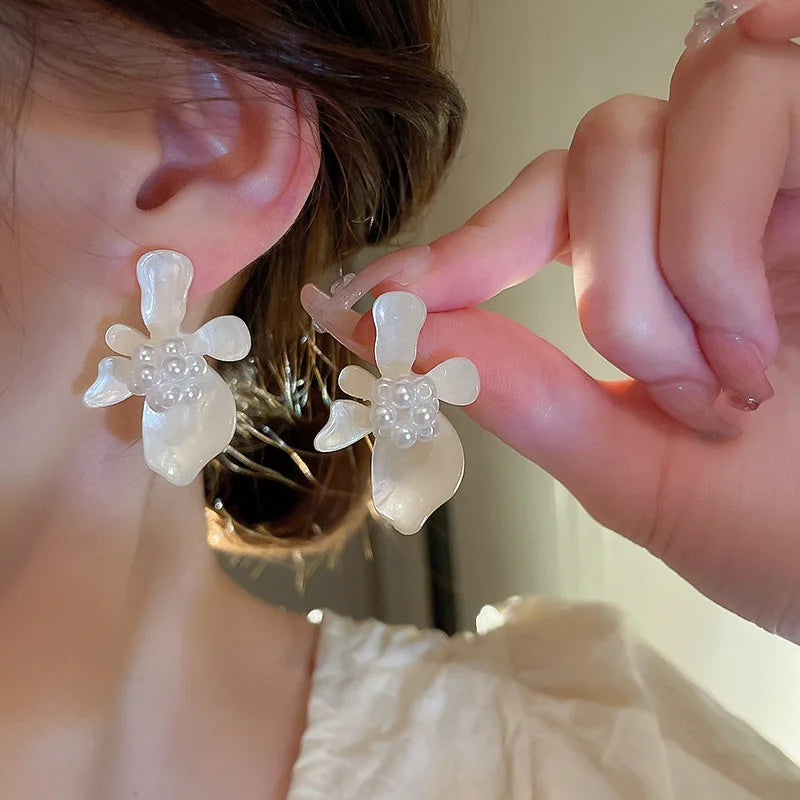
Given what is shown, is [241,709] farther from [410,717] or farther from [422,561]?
[422,561]

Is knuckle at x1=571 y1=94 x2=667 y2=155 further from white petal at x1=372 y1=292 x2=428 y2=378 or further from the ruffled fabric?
the ruffled fabric

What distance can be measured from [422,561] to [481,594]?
9 centimetres

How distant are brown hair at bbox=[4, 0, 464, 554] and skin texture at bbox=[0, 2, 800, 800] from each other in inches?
1.5

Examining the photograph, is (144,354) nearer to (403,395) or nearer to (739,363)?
(403,395)

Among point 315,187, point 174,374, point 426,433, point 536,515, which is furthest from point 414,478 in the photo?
point 536,515

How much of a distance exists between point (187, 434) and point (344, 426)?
0.08 m

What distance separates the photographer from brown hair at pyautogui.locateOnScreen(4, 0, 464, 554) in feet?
1.23

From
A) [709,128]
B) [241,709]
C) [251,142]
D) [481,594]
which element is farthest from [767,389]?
[481,594]

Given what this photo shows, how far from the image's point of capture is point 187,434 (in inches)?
15.5

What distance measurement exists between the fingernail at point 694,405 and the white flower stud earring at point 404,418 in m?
0.13

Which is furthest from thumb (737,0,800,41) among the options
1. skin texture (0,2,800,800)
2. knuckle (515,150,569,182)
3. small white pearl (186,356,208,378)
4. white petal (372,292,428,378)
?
small white pearl (186,356,208,378)

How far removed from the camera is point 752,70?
1.33 feet

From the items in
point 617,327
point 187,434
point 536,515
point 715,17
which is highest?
point 715,17

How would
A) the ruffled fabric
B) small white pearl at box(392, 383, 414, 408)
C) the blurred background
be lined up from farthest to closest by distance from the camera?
the blurred background → the ruffled fabric → small white pearl at box(392, 383, 414, 408)
